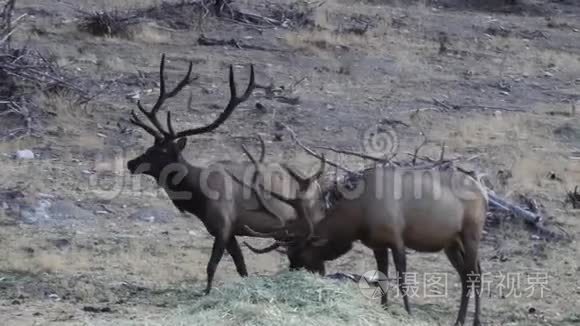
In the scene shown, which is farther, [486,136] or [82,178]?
[486,136]

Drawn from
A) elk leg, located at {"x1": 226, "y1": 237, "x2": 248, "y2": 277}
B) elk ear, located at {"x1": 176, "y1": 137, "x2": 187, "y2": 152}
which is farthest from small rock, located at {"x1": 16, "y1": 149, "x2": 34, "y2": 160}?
elk leg, located at {"x1": 226, "y1": 237, "x2": 248, "y2": 277}

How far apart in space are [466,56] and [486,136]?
5045 mm

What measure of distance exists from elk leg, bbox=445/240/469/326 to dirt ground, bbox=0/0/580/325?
0.21 m

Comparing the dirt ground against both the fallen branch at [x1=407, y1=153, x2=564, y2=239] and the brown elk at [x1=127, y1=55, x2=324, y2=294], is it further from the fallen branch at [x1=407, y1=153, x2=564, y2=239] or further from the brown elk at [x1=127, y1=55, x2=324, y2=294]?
the brown elk at [x1=127, y1=55, x2=324, y2=294]

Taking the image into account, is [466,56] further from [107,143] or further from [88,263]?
[88,263]

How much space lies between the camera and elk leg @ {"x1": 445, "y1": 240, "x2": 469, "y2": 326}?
891cm

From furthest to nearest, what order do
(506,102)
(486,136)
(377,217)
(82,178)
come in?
(506,102)
(486,136)
(82,178)
(377,217)

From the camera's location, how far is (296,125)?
1567 cm

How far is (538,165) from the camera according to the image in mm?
14758

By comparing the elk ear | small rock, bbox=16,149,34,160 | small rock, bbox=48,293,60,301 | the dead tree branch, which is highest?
the elk ear

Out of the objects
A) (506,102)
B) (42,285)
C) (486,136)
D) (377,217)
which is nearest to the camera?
(377,217)

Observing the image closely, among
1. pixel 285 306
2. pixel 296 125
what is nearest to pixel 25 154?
pixel 296 125

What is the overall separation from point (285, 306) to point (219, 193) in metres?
2.03

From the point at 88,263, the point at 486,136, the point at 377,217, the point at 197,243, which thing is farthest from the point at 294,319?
the point at 486,136
